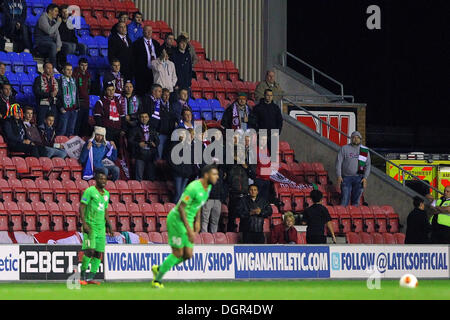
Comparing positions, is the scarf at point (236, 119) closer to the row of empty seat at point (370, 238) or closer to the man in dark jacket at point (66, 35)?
the row of empty seat at point (370, 238)

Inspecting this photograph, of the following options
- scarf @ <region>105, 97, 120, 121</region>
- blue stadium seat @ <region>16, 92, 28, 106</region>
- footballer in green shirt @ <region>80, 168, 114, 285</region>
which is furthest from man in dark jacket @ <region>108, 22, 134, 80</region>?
footballer in green shirt @ <region>80, 168, 114, 285</region>

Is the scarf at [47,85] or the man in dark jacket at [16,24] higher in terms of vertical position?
the man in dark jacket at [16,24]

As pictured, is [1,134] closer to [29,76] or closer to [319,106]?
[29,76]

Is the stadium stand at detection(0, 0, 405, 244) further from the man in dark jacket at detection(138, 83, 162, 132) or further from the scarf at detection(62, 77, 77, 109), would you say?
the man in dark jacket at detection(138, 83, 162, 132)

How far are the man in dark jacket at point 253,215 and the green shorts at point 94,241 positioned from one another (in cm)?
460

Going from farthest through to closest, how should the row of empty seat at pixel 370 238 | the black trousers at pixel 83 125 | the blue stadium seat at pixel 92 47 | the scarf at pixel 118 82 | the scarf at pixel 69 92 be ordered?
1. the blue stadium seat at pixel 92 47
2. the row of empty seat at pixel 370 238
3. the black trousers at pixel 83 125
4. the scarf at pixel 118 82
5. the scarf at pixel 69 92

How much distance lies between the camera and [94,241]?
17281mm

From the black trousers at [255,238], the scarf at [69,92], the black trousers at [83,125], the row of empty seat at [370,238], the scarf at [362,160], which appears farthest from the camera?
the scarf at [362,160]

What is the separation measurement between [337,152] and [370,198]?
4.50 ft

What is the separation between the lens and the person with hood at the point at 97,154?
869 inches

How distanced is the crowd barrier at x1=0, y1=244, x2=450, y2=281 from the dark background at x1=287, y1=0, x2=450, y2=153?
31.5ft

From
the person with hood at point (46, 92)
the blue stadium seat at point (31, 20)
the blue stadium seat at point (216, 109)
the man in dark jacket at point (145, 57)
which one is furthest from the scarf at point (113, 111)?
the blue stadium seat at point (31, 20)

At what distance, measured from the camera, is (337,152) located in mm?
25500

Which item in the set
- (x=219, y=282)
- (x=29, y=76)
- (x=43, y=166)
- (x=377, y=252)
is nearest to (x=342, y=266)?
(x=377, y=252)
